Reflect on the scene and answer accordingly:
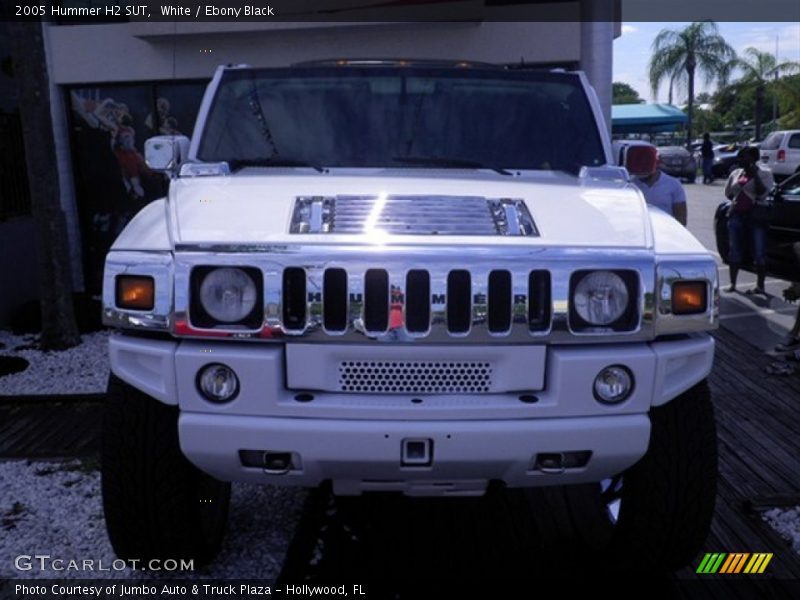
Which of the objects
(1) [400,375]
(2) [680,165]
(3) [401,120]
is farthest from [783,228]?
(2) [680,165]

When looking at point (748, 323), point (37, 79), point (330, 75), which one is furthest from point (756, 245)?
point (37, 79)

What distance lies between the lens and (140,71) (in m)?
9.10

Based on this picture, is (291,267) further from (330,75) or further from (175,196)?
(330,75)

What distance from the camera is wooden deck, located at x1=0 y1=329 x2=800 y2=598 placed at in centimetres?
346

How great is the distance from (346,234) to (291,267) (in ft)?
0.76

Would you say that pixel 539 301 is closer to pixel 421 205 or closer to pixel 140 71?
pixel 421 205

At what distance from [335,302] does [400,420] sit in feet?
1.42

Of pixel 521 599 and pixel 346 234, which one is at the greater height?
pixel 346 234

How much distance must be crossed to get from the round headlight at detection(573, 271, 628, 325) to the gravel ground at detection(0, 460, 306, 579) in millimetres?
1706

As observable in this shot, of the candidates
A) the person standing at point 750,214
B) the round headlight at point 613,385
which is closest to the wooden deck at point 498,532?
the round headlight at point 613,385

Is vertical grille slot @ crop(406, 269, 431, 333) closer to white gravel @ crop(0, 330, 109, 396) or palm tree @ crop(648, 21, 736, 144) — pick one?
white gravel @ crop(0, 330, 109, 396)

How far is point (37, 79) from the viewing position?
→ 23.8 ft

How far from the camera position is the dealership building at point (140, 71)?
8.65 meters
